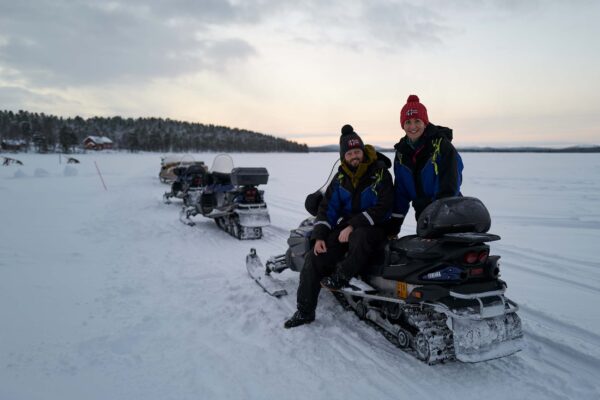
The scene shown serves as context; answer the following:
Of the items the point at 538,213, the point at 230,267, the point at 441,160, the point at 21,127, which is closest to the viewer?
the point at 441,160

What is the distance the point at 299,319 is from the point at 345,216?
3.63ft

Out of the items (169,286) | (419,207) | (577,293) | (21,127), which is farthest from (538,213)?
(21,127)

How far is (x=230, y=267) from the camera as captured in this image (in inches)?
217

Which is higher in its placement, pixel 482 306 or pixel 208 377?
pixel 482 306

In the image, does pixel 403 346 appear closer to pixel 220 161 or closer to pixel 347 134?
pixel 347 134

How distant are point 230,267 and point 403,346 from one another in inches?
121

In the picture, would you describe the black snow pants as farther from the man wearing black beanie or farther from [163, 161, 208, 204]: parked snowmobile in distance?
[163, 161, 208, 204]: parked snowmobile in distance

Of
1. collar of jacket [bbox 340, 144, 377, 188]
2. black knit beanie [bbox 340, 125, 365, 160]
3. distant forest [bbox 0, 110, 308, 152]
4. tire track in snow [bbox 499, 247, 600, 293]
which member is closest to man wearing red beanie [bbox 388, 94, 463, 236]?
collar of jacket [bbox 340, 144, 377, 188]

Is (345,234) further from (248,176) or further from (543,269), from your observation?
(248,176)

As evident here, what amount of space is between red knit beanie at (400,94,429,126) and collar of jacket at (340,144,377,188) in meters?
0.44

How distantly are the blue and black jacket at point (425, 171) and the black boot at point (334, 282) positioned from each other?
68cm

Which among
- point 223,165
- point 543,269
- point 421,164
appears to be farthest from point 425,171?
point 223,165

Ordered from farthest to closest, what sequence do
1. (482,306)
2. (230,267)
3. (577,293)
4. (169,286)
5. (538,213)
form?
(538,213) < (230,267) < (169,286) < (577,293) < (482,306)

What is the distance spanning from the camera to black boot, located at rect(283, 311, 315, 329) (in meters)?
3.59
